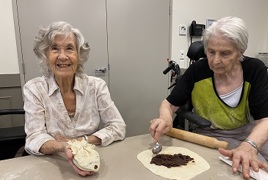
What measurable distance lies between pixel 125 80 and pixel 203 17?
130 cm

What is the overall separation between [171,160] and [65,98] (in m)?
0.68

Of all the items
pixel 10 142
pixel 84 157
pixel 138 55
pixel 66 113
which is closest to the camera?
pixel 84 157

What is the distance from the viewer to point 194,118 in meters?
1.25

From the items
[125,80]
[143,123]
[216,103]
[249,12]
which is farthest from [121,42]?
[249,12]

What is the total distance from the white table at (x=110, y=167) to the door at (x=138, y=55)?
1.63m

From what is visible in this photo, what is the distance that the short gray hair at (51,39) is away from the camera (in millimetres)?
1174

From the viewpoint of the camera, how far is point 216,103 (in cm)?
126

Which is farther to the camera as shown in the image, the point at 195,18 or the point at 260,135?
the point at 195,18

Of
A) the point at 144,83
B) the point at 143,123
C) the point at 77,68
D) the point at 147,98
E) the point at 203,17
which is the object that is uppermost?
the point at 203,17

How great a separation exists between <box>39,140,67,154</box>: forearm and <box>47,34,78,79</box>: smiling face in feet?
1.27

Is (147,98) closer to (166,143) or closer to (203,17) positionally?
(203,17)

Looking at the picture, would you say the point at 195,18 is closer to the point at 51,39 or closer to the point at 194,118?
the point at 194,118

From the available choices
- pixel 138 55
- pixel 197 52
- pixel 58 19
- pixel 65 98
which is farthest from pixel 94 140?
pixel 138 55

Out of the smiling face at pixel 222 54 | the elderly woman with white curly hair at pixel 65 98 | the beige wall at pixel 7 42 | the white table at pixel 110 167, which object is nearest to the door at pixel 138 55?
the beige wall at pixel 7 42
